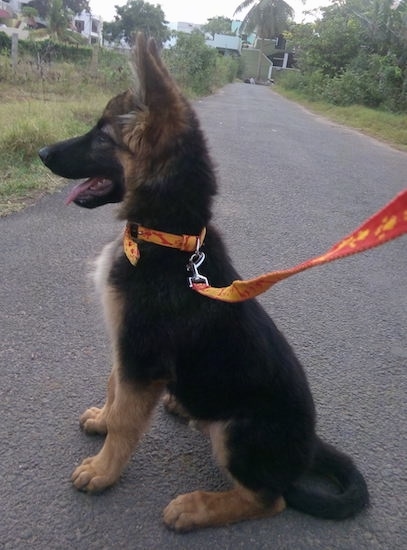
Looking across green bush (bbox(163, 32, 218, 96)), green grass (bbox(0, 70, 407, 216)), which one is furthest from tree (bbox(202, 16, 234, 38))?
Result: green grass (bbox(0, 70, 407, 216))

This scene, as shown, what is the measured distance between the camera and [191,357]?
2318 millimetres

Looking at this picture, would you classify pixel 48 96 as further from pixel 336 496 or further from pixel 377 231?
pixel 377 231

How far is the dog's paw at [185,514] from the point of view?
2.23 metres

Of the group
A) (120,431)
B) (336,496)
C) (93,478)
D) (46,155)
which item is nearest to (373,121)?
(46,155)

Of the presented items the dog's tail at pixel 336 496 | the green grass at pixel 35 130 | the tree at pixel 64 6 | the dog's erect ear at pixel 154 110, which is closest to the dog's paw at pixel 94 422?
the dog's tail at pixel 336 496

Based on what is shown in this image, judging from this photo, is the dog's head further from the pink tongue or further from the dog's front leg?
the dog's front leg

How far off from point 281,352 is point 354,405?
1106mm

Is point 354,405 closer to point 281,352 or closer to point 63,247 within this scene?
point 281,352

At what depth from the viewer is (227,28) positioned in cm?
11662

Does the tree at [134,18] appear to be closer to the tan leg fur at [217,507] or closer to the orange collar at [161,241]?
the orange collar at [161,241]

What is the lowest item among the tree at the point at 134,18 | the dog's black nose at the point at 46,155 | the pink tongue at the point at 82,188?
the pink tongue at the point at 82,188

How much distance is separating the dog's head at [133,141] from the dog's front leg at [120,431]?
0.93 meters

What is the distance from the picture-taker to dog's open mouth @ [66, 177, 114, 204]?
2648 mm

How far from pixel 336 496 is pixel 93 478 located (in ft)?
3.67
